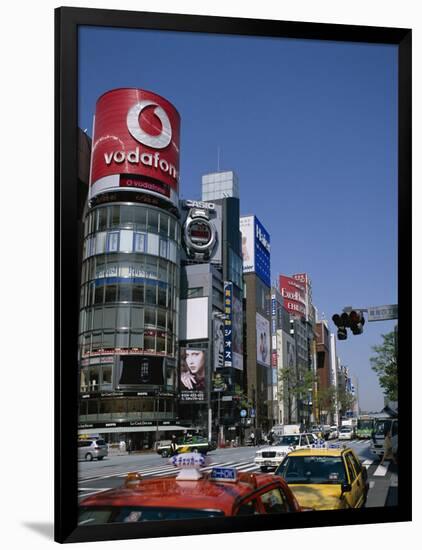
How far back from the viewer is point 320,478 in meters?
11.9

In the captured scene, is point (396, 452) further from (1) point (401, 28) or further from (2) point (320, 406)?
(1) point (401, 28)

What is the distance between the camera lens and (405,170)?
12.9m

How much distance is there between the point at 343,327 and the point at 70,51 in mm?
5897

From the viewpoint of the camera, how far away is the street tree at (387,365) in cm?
1290

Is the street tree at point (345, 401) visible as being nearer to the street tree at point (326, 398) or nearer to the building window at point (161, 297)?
the street tree at point (326, 398)

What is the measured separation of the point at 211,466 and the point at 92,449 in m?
1.86

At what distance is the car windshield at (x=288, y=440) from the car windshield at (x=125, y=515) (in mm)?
2632

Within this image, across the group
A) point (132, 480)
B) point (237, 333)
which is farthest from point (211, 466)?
point (237, 333)

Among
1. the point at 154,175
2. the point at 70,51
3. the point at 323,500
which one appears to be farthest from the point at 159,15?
the point at 323,500

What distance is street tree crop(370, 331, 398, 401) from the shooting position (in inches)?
508

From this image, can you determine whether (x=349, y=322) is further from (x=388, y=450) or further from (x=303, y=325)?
(x=388, y=450)

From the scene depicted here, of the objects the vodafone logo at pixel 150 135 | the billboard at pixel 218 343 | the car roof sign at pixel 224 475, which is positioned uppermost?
the vodafone logo at pixel 150 135

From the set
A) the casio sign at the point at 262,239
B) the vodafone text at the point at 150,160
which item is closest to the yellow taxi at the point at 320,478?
the casio sign at the point at 262,239

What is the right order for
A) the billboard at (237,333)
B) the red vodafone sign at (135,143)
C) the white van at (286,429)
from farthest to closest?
the white van at (286,429), the billboard at (237,333), the red vodafone sign at (135,143)
